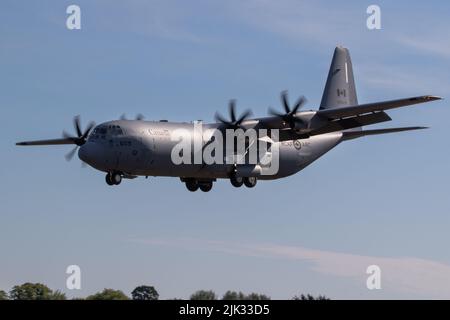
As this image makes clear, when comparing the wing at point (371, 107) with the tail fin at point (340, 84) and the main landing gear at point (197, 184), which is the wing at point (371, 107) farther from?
the tail fin at point (340, 84)

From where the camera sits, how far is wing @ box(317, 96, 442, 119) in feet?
140

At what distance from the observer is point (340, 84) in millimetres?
57219

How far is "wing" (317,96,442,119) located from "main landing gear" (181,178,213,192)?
759 centimetres

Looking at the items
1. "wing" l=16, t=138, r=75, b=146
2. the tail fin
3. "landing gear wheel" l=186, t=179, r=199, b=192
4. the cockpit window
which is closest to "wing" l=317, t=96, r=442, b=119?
"landing gear wheel" l=186, t=179, r=199, b=192

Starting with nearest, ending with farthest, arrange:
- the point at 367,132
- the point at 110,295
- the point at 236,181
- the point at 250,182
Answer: the point at 110,295
the point at 236,181
the point at 250,182
the point at 367,132

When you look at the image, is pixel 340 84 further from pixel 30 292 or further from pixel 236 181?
pixel 30 292

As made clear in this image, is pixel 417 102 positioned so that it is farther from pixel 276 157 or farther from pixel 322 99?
pixel 322 99

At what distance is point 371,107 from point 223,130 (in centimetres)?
833

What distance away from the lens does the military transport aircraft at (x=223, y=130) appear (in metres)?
44.9

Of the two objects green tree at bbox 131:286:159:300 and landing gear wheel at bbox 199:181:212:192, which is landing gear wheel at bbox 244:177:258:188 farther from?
green tree at bbox 131:286:159:300

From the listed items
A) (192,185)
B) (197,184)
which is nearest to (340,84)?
(197,184)

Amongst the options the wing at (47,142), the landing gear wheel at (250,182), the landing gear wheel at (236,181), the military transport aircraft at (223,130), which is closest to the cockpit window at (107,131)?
the military transport aircraft at (223,130)

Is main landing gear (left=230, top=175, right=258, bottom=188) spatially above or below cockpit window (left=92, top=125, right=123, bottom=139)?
below

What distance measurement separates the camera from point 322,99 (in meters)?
57.1
